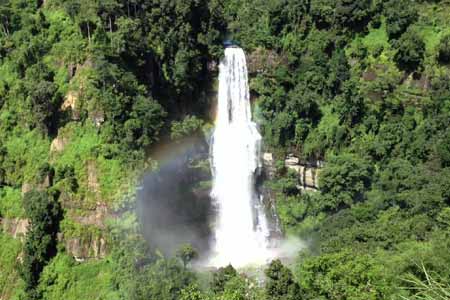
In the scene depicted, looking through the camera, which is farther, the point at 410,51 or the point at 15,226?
the point at 410,51

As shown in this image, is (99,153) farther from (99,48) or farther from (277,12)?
(277,12)

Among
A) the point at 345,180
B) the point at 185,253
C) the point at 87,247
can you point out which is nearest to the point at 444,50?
the point at 345,180

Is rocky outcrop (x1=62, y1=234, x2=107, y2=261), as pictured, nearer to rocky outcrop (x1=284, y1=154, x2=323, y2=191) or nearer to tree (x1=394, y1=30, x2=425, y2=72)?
rocky outcrop (x1=284, y1=154, x2=323, y2=191)

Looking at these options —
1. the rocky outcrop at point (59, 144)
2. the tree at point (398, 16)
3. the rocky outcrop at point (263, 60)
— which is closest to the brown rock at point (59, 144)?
the rocky outcrop at point (59, 144)

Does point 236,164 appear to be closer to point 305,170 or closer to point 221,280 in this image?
point 305,170

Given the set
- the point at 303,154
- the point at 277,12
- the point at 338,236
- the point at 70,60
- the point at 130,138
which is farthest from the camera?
the point at 277,12

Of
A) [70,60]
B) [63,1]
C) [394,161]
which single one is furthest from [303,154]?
[63,1]
